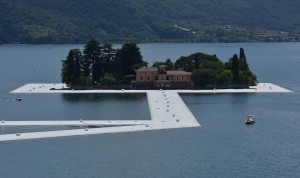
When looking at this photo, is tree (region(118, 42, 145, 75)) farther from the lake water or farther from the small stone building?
the lake water

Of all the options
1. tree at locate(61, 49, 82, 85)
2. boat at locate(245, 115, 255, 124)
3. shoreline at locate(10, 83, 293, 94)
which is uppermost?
tree at locate(61, 49, 82, 85)

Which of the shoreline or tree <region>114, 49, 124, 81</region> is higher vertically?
tree <region>114, 49, 124, 81</region>

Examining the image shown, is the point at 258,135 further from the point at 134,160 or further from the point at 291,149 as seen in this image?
the point at 134,160

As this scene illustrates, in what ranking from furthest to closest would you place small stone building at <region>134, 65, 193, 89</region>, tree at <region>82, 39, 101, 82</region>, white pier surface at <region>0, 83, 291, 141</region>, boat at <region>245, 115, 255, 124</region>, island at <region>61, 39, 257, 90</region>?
tree at <region>82, 39, 101, 82</region>, island at <region>61, 39, 257, 90</region>, small stone building at <region>134, 65, 193, 89</region>, boat at <region>245, 115, 255, 124</region>, white pier surface at <region>0, 83, 291, 141</region>

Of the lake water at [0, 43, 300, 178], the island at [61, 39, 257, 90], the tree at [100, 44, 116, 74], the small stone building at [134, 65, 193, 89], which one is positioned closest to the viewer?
the lake water at [0, 43, 300, 178]

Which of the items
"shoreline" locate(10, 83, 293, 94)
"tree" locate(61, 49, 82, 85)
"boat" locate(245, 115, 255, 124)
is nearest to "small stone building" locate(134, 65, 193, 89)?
"shoreline" locate(10, 83, 293, 94)

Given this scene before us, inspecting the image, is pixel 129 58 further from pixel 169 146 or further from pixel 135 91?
pixel 169 146

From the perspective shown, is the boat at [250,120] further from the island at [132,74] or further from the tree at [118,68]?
the tree at [118,68]
